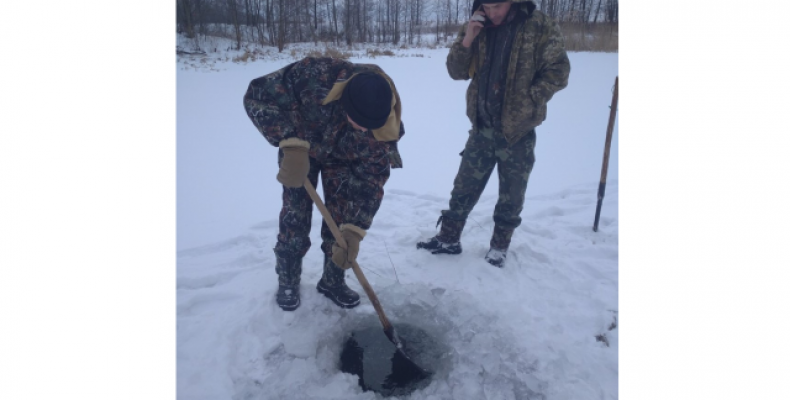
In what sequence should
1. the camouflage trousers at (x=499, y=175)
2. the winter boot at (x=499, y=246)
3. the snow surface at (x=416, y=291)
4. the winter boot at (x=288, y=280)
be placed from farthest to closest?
1. the winter boot at (x=499, y=246)
2. the camouflage trousers at (x=499, y=175)
3. the winter boot at (x=288, y=280)
4. the snow surface at (x=416, y=291)

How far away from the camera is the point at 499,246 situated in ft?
8.85

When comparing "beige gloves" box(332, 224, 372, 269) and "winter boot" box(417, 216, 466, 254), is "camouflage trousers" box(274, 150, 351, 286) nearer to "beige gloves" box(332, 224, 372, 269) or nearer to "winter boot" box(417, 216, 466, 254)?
"beige gloves" box(332, 224, 372, 269)

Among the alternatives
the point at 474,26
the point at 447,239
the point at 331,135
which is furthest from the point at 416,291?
the point at 474,26

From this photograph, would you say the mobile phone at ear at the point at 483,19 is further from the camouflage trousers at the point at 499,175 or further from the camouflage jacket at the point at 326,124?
the camouflage jacket at the point at 326,124

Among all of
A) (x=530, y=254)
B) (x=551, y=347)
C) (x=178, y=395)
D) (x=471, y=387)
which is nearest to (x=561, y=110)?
(x=530, y=254)

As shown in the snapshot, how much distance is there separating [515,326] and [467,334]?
0.89ft

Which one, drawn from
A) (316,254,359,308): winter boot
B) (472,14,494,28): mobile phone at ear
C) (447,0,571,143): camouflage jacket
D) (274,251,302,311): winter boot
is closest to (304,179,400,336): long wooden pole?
(316,254,359,308): winter boot

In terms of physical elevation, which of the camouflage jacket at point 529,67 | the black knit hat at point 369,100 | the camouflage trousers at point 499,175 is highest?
the camouflage jacket at point 529,67

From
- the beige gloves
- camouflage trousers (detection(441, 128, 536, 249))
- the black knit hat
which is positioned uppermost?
the black knit hat

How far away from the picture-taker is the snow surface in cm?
186

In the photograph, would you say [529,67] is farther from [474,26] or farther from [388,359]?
[388,359]

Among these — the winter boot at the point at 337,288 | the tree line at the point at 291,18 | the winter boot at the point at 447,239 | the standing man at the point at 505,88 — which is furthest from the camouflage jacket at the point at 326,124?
the tree line at the point at 291,18

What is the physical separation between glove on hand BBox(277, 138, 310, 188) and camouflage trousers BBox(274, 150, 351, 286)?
203 millimetres

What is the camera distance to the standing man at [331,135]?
163 centimetres
